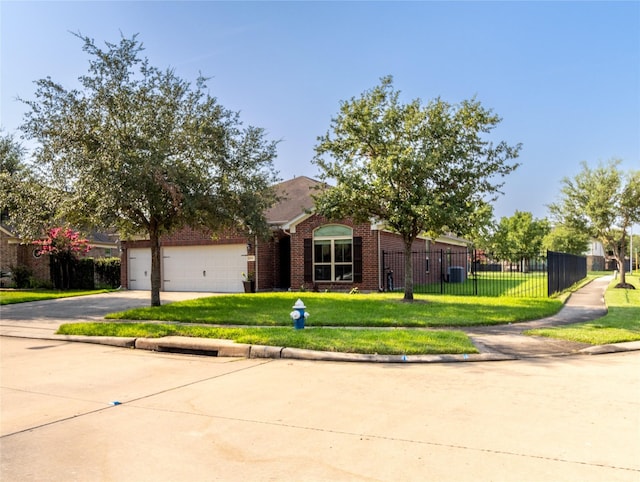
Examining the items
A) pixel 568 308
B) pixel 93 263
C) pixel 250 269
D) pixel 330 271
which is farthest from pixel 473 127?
pixel 93 263

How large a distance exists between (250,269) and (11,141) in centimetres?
1644

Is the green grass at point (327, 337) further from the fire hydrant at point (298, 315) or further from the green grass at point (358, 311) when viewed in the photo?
the green grass at point (358, 311)

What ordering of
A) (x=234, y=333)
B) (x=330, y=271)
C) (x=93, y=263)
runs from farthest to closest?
(x=93, y=263)
(x=330, y=271)
(x=234, y=333)

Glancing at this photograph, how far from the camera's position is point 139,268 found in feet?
84.0

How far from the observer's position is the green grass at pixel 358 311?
11.9m

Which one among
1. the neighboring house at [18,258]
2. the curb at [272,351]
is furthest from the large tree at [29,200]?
the neighboring house at [18,258]

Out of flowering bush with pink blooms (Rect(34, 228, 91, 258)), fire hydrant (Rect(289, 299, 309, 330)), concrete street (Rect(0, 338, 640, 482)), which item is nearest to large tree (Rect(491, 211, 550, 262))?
flowering bush with pink blooms (Rect(34, 228, 91, 258))

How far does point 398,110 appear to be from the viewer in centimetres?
1577

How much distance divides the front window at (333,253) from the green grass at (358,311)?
3570 mm

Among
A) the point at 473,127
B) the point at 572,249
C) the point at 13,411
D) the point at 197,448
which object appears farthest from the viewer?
the point at 572,249

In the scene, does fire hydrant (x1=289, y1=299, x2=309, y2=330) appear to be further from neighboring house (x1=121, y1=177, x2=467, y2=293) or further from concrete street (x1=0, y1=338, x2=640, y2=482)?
neighboring house (x1=121, y1=177, x2=467, y2=293)

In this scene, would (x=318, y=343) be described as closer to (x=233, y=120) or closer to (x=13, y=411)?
(x=13, y=411)

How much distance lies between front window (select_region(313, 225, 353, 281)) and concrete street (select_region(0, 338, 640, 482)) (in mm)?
12884

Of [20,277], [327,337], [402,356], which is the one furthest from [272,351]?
[20,277]
